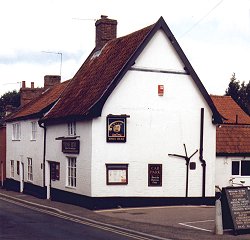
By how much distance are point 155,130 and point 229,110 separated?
59.6 feet

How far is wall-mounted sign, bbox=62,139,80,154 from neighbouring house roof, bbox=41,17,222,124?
48.0 inches

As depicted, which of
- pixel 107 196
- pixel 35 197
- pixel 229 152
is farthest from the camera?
pixel 35 197

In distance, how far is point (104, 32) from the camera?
29.7 m

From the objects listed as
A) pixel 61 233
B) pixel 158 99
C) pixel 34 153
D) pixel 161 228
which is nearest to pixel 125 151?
pixel 158 99

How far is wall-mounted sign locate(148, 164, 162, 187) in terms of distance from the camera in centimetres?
2397

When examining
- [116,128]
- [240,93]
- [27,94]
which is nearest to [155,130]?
[116,128]

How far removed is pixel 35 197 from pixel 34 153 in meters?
2.89

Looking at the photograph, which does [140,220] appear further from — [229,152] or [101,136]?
[229,152]

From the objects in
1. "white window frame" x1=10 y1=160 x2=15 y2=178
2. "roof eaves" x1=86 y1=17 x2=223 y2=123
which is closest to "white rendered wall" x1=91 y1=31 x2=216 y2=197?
"roof eaves" x1=86 y1=17 x2=223 y2=123

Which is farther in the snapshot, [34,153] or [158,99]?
[34,153]

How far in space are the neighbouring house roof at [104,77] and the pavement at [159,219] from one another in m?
4.51

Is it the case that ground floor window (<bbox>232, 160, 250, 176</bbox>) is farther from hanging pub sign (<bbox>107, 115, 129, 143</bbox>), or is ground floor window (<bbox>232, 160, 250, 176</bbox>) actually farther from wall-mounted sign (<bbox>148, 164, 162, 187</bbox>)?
hanging pub sign (<bbox>107, 115, 129, 143</bbox>)

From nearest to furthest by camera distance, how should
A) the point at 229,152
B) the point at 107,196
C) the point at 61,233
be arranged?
the point at 61,233
the point at 107,196
the point at 229,152

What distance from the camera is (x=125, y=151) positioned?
77.6ft
